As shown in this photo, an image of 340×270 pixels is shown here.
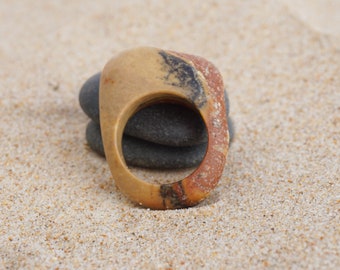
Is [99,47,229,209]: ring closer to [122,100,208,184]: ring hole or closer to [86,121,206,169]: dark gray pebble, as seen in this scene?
[122,100,208,184]: ring hole

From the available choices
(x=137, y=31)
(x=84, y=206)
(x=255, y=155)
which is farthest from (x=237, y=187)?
(x=137, y=31)

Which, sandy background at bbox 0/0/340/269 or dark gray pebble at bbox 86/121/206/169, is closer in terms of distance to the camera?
sandy background at bbox 0/0/340/269

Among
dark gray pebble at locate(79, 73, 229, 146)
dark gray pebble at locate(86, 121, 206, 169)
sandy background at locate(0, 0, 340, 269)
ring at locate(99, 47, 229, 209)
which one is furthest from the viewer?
dark gray pebble at locate(86, 121, 206, 169)

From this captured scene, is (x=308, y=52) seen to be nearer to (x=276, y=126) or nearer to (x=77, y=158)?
(x=276, y=126)

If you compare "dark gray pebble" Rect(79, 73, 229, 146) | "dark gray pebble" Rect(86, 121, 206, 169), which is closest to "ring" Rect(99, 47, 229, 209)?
"dark gray pebble" Rect(79, 73, 229, 146)

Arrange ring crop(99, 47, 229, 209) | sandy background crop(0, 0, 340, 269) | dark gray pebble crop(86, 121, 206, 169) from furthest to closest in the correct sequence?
dark gray pebble crop(86, 121, 206, 169) → ring crop(99, 47, 229, 209) → sandy background crop(0, 0, 340, 269)

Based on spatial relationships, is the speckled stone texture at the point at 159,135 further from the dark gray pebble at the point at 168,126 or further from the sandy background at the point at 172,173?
the sandy background at the point at 172,173

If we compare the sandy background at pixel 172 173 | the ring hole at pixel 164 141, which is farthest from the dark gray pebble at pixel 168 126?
the sandy background at pixel 172 173
